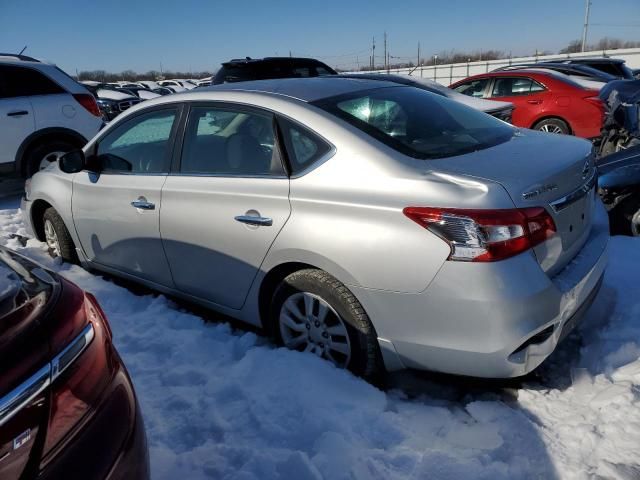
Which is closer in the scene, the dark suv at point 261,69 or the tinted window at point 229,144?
the tinted window at point 229,144

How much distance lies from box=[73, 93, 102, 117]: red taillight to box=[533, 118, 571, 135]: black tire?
7.19 meters

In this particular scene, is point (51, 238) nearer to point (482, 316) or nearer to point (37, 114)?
point (37, 114)

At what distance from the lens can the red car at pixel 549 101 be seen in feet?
28.5

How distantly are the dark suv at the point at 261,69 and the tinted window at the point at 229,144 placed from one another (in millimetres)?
5633

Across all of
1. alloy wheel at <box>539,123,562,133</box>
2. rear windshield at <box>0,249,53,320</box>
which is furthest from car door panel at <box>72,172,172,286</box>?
alloy wheel at <box>539,123,562,133</box>

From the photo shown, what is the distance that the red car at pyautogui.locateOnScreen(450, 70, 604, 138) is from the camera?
869 cm

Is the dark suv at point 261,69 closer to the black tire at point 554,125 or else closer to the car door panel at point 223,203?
the black tire at point 554,125

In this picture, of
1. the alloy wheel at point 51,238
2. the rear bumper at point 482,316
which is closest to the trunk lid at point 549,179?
the rear bumper at point 482,316

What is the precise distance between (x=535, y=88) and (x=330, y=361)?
26.9 ft

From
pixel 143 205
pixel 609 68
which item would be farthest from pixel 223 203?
pixel 609 68

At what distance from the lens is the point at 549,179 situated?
230 centimetres

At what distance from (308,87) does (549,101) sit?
7.29 m

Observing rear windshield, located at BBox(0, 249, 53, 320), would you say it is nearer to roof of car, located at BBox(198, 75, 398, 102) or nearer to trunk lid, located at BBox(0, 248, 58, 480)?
trunk lid, located at BBox(0, 248, 58, 480)

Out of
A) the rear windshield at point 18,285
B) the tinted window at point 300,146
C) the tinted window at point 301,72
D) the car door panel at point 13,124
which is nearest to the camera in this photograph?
the rear windshield at point 18,285
